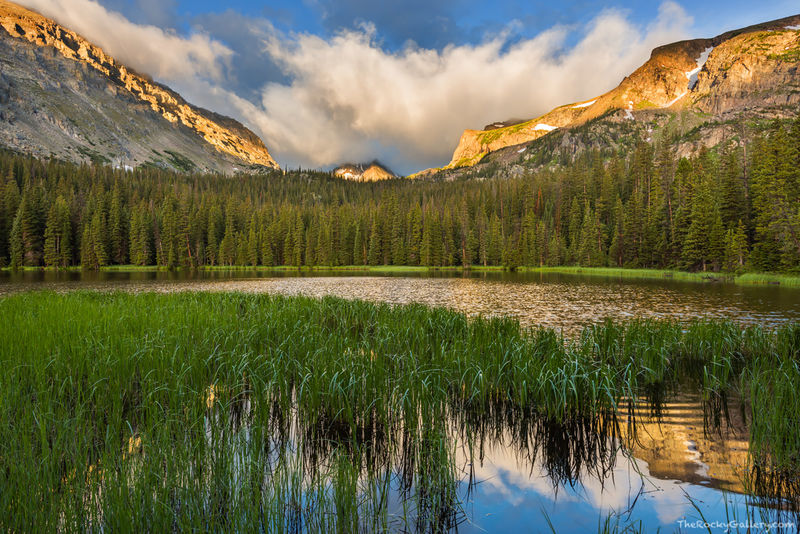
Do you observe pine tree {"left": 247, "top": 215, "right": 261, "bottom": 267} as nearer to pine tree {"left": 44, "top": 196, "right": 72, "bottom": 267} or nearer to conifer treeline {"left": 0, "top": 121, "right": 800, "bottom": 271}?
conifer treeline {"left": 0, "top": 121, "right": 800, "bottom": 271}

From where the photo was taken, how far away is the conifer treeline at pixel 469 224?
163ft

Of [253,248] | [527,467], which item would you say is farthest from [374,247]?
[527,467]

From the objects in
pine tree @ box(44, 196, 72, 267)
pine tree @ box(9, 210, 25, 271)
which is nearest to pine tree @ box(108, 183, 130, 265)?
pine tree @ box(44, 196, 72, 267)

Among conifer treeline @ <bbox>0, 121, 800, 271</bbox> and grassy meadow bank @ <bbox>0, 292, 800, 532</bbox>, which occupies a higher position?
conifer treeline @ <bbox>0, 121, 800, 271</bbox>

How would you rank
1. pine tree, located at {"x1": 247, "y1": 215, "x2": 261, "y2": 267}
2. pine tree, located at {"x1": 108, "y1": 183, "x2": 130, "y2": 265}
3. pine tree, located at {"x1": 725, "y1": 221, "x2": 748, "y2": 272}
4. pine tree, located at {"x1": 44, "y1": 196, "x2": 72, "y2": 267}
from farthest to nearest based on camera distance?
pine tree, located at {"x1": 247, "y1": 215, "x2": 261, "y2": 267}
pine tree, located at {"x1": 108, "y1": 183, "x2": 130, "y2": 265}
pine tree, located at {"x1": 44, "y1": 196, "x2": 72, "y2": 267}
pine tree, located at {"x1": 725, "y1": 221, "x2": 748, "y2": 272}

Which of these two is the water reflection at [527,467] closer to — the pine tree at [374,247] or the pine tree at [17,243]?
the pine tree at [374,247]

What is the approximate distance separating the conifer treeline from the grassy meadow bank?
49.6 m

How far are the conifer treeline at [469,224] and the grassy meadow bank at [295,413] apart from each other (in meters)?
49.6

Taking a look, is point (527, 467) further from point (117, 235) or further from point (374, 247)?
point (117, 235)

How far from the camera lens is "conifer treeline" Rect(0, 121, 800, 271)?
163ft

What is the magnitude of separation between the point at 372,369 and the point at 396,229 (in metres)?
95.2

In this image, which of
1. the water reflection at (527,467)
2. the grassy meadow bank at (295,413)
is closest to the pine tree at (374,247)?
the grassy meadow bank at (295,413)

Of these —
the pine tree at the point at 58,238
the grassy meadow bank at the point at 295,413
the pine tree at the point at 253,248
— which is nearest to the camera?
the grassy meadow bank at the point at 295,413

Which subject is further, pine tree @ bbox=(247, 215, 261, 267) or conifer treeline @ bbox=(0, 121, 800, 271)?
pine tree @ bbox=(247, 215, 261, 267)
